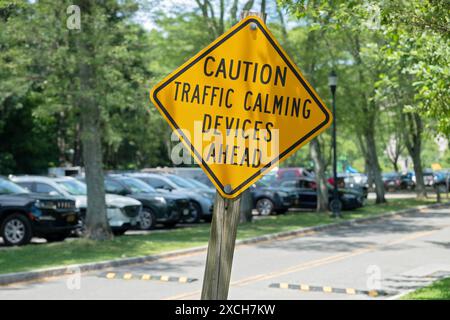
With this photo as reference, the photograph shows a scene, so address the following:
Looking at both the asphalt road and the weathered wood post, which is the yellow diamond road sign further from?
the asphalt road

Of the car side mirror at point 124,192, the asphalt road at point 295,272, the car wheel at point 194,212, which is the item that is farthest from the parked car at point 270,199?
the asphalt road at point 295,272

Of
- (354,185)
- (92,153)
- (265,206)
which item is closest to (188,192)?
(265,206)

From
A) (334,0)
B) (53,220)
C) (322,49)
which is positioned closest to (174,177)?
(322,49)

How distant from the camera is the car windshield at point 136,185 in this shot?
24.2 metres

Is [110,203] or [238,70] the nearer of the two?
[238,70]

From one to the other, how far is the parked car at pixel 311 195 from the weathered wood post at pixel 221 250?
27.7 metres

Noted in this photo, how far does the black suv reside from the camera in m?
17.2

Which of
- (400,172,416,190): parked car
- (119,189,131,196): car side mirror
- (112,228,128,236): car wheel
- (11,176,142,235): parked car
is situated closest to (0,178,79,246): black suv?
(11,176,142,235): parked car

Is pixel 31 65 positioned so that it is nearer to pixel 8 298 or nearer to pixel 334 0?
pixel 8 298

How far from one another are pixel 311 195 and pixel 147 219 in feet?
37.9

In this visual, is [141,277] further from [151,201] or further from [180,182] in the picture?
[180,182]

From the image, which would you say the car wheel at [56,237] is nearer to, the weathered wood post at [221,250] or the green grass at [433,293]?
the green grass at [433,293]

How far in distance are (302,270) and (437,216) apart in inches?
645

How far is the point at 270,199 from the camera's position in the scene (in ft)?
101
